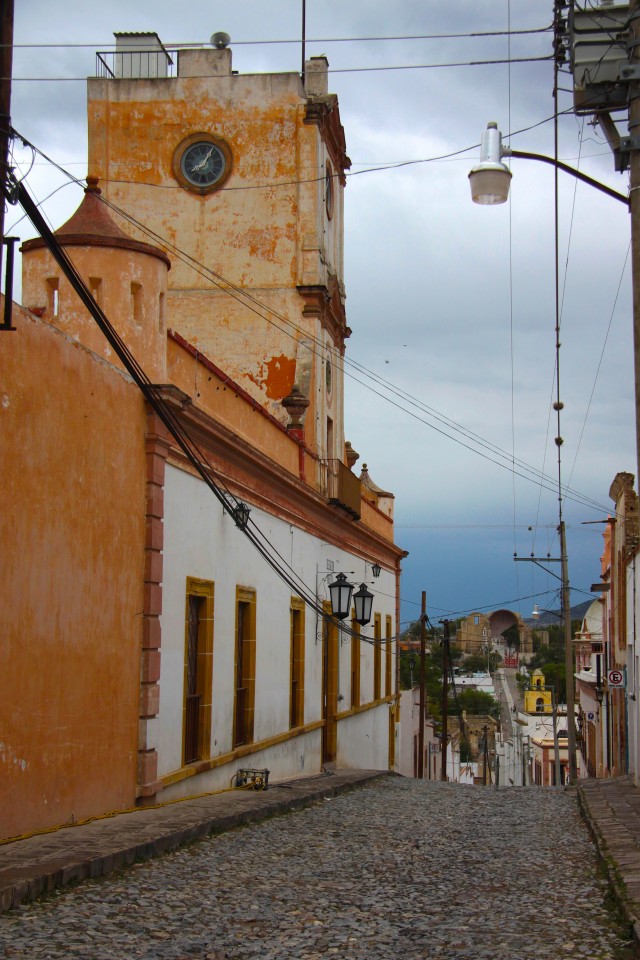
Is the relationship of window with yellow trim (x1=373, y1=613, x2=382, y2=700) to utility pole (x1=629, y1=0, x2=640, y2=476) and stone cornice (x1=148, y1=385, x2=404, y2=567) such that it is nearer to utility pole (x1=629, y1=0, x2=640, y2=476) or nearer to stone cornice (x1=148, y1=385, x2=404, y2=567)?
stone cornice (x1=148, y1=385, x2=404, y2=567)

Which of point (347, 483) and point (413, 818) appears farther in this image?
point (347, 483)

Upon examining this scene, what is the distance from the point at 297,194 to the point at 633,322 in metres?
15.0

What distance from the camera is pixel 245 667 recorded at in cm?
1548

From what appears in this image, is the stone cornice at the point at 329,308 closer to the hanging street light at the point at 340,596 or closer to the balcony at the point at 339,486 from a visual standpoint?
the balcony at the point at 339,486

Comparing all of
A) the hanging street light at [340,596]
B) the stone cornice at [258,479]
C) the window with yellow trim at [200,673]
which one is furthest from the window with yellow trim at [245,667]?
the hanging street light at [340,596]

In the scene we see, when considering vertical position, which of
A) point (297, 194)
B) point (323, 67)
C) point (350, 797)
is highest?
point (323, 67)

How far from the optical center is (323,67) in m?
22.0

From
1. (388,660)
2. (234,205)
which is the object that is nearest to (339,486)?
(234,205)

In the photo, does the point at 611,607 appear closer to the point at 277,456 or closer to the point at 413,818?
the point at 277,456

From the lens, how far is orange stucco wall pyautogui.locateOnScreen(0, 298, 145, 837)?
26.8ft

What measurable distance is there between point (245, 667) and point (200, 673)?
2.37m

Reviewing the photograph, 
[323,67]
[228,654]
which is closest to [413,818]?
[228,654]

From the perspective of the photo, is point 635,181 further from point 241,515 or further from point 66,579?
point 241,515

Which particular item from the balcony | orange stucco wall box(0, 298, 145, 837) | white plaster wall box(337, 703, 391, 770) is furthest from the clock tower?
orange stucco wall box(0, 298, 145, 837)
